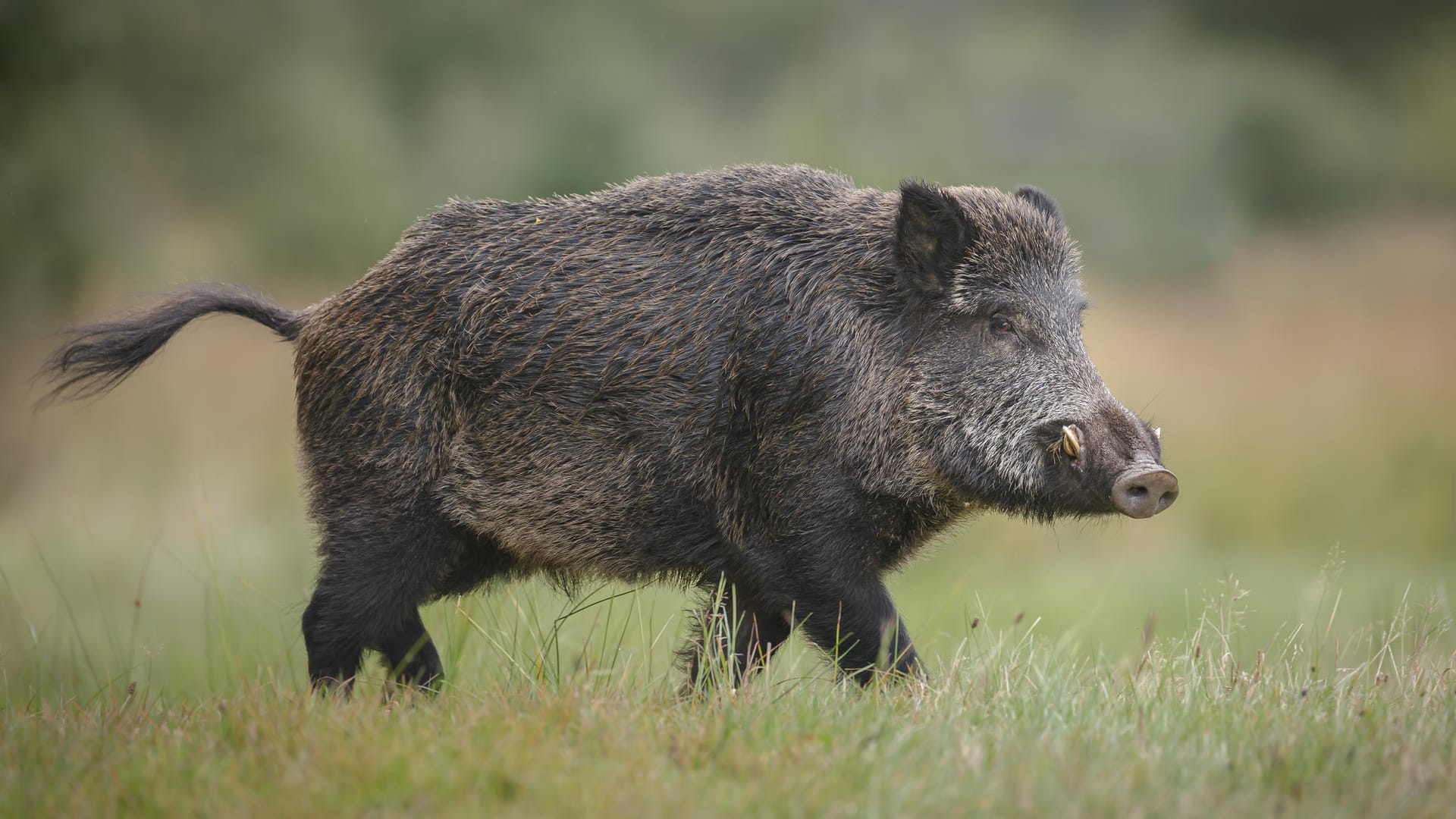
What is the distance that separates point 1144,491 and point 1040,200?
1393mm

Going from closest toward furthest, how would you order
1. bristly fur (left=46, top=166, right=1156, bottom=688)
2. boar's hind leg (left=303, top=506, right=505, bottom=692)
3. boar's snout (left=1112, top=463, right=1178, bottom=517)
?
boar's snout (left=1112, top=463, right=1178, bottom=517)
bristly fur (left=46, top=166, right=1156, bottom=688)
boar's hind leg (left=303, top=506, right=505, bottom=692)

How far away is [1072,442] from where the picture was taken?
3729 millimetres

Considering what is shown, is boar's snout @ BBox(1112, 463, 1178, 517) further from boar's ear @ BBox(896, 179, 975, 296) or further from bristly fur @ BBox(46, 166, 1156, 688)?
boar's ear @ BBox(896, 179, 975, 296)

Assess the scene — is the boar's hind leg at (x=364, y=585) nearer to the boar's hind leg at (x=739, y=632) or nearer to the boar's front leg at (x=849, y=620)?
the boar's hind leg at (x=739, y=632)

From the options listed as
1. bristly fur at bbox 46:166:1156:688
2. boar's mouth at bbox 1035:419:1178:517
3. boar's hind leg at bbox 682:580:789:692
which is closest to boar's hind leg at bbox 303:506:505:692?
bristly fur at bbox 46:166:1156:688

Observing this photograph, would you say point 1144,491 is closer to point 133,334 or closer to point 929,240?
point 929,240

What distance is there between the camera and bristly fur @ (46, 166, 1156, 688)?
395 centimetres

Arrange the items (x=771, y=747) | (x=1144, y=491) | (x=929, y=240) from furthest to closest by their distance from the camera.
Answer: (x=929, y=240) < (x=1144, y=491) < (x=771, y=747)

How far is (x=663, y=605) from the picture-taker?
962 centimetres

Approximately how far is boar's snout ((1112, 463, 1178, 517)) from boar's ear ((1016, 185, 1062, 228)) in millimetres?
1211

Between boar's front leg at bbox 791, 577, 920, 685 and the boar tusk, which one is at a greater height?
the boar tusk

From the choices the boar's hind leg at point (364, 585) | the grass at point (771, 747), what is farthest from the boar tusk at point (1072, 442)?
the boar's hind leg at point (364, 585)

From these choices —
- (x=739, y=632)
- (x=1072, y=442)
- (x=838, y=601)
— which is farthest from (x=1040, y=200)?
(x=739, y=632)

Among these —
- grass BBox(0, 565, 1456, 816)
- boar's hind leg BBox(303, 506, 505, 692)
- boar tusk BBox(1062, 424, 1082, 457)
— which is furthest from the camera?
boar's hind leg BBox(303, 506, 505, 692)
